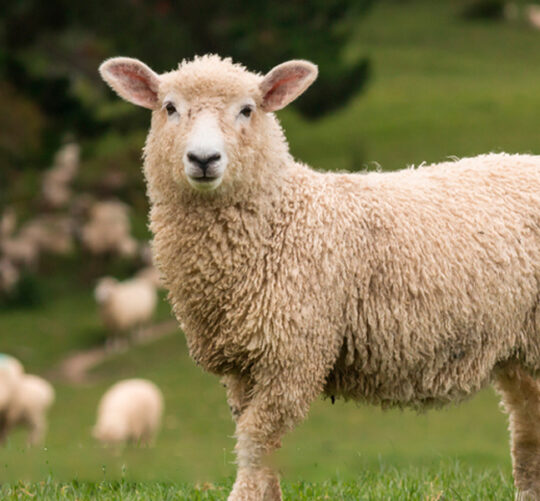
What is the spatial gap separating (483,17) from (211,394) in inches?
949

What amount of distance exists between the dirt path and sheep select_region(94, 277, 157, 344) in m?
0.37

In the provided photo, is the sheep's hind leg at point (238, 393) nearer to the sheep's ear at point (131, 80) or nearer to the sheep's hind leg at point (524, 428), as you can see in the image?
the sheep's ear at point (131, 80)

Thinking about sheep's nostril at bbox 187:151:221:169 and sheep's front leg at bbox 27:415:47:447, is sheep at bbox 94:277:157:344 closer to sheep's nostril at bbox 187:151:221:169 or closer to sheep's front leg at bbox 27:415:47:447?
sheep's front leg at bbox 27:415:47:447

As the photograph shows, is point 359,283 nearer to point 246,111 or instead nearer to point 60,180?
point 246,111

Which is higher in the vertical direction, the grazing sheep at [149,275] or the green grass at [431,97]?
the green grass at [431,97]

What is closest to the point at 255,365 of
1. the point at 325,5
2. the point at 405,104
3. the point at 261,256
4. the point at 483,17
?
the point at 261,256

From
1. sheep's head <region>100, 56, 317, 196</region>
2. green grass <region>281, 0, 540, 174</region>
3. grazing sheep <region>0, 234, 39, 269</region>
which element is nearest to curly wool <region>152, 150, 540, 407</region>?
sheep's head <region>100, 56, 317, 196</region>

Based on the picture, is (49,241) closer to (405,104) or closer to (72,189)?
(72,189)

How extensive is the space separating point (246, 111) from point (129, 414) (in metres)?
8.86

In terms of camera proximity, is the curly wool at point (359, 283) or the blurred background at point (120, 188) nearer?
the curly wool at point (359, 283)

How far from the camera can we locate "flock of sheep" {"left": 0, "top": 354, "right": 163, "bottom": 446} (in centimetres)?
1190

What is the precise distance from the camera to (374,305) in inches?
168

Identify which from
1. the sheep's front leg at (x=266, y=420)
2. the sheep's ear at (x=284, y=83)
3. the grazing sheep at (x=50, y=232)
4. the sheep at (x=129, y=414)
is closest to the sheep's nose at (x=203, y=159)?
the sheep's ear at (x=284, y=83)

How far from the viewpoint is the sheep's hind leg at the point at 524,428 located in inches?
194
